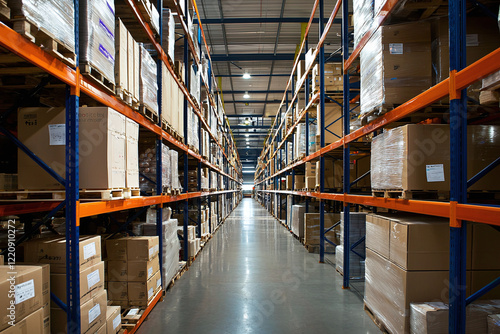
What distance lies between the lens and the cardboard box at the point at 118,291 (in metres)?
3.80

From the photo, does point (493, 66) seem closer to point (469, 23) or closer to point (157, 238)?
point (469, 23)

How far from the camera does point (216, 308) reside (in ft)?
13.8

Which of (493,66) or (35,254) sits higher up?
(493,66)

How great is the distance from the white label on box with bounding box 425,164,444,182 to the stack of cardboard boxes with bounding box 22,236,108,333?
10.5ft

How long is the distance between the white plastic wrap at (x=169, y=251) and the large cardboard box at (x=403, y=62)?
3.59 metres

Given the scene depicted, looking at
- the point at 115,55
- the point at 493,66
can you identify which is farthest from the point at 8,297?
the point at 493,66

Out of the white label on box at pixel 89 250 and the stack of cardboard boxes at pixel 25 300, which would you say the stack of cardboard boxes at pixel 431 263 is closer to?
the white label on box at pixel 89 250

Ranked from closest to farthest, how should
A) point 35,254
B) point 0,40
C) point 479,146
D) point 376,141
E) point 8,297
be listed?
point 0,40
point 8,297
point 35,254
point 479,146
point 376,141

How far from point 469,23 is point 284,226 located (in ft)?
34.8

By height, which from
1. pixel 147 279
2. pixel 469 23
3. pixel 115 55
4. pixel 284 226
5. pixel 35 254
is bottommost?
pixel 284 226

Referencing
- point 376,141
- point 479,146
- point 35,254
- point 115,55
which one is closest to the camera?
point 35,254

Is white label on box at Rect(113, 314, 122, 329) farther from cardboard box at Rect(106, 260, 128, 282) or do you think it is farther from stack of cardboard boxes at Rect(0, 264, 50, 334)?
stack of cardboard boxes at Rect(0, 264, 50, 334)

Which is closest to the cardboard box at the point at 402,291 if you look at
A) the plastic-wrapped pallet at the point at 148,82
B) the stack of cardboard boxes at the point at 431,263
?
the stack of cardboard boxes at the point at 431,263

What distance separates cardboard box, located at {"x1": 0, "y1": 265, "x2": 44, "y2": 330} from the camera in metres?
1.81
